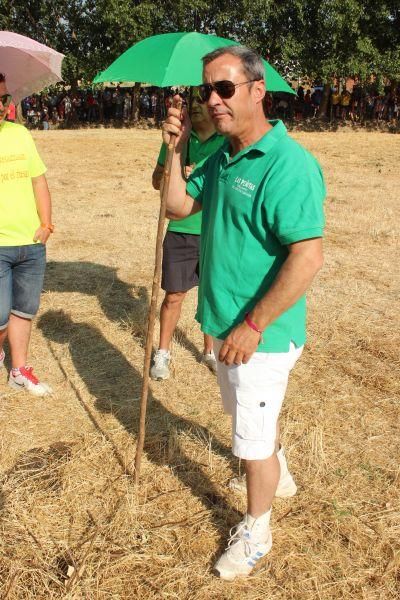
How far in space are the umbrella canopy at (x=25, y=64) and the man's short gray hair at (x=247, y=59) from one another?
6.21 feet

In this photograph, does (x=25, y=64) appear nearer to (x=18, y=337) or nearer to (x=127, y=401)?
(x=18, y=337)

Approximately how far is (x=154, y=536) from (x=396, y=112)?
94.0ft

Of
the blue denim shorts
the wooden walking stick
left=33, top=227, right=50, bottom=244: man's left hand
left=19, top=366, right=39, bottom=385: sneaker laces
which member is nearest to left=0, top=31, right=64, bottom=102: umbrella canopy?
left=33, top=227, right=50, bottom=244: man's left hand

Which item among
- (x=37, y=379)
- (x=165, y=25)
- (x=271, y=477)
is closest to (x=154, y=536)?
(x=271, y=477)

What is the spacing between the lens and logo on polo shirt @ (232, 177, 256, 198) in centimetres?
210

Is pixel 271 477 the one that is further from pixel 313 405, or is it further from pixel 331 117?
pixel 331 117

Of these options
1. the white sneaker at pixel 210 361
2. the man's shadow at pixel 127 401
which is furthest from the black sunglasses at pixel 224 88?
the white sneaker at pixel 210 361

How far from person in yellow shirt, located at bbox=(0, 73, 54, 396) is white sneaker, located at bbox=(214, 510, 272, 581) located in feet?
6.39

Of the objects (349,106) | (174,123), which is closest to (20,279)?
(174,123)

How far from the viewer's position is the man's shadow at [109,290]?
5105 mm

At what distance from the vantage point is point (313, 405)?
396 cm

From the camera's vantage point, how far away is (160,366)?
430 cm

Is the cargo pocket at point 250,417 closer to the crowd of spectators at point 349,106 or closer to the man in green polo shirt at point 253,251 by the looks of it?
the man in green polo shirt at point 253,251

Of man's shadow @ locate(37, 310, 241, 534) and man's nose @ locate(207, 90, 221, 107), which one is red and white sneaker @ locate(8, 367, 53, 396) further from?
man's nose @ locate(207, 90, 221, 107)
